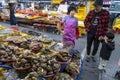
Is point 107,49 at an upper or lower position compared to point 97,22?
lower

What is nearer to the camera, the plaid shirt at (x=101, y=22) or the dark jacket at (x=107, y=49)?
the dark jacket at (x=107, y=49)

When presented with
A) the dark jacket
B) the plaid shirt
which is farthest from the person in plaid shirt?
the dark jacket

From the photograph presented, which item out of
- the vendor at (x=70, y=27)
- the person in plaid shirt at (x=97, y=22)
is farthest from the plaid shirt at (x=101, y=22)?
the vendor at (x=70, y=27)

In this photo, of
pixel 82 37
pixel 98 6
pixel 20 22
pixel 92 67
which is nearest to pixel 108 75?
pixel 92 67

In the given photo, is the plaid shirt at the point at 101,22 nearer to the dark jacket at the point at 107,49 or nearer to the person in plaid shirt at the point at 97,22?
the person in plaid shirt at the point at 97,22

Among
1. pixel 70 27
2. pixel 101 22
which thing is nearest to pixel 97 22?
pixel 101 22

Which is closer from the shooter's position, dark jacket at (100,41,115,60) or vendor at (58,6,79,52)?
dark jacket at (100,41,115,60)

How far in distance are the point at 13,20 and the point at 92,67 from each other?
5.29 m

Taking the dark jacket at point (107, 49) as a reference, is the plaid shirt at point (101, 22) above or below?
above

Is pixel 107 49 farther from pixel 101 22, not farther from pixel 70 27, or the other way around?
pixel 70 27

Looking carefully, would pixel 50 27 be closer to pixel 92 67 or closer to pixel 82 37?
pixel 82 37

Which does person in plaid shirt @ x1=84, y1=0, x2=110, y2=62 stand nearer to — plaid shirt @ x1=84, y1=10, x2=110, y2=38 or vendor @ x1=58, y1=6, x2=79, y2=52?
plaid shirt @ x1=84, y1=10, x2=110, y2=38

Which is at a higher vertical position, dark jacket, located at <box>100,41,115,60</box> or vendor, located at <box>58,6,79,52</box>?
vendor, located at <box>58,6,79,52</box>

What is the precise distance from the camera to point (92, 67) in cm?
455
